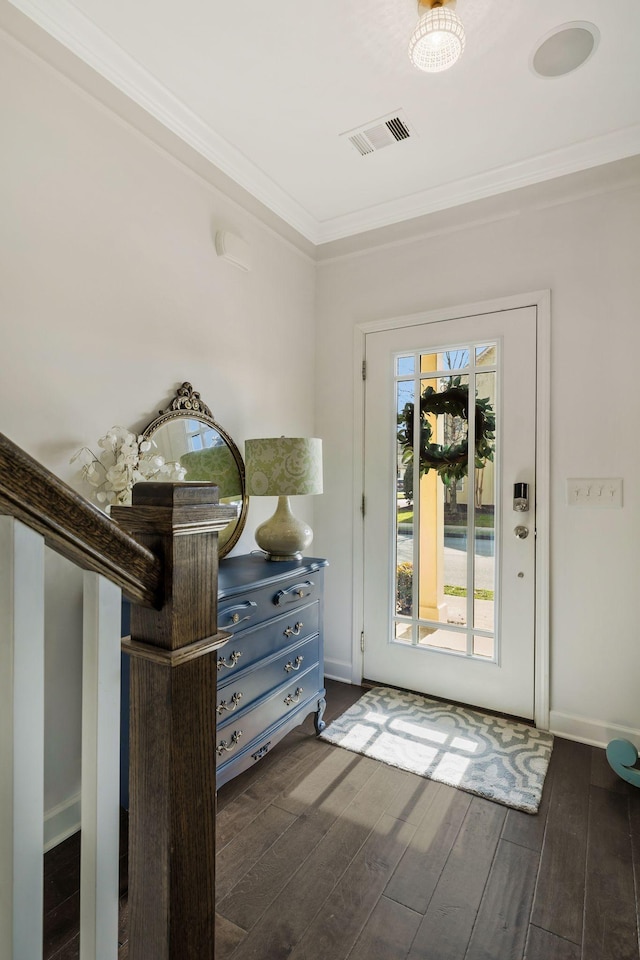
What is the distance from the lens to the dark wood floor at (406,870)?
134 centimetres

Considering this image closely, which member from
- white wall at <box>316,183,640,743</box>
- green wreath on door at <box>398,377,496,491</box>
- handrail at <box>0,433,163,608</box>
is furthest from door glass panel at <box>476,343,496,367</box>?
handrail at <box>0,433,163,608</box>

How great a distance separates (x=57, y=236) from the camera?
→ 1712mm

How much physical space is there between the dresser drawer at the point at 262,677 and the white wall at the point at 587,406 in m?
1.19

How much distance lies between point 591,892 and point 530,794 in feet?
1.43

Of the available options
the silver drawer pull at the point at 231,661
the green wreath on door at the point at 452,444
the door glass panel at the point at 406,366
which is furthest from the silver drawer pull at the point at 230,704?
the door glass panel at the point at 406,366

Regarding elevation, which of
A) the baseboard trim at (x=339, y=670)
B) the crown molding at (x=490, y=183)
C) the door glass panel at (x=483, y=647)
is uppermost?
the crown molding at (x=490, y=183)

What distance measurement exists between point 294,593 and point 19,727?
65.6 inches

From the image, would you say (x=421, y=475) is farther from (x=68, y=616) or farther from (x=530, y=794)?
(x=68, y=616)

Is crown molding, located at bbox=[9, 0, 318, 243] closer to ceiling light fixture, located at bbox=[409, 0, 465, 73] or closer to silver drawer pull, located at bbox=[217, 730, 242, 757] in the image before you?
ceiling light fixture, located at bbox=[409, 0, 465, 73]

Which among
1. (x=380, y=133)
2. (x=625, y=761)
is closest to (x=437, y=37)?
(x=380, y=133)

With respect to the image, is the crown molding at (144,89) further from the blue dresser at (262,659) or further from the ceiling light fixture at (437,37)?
the blue dresser at (262,659)

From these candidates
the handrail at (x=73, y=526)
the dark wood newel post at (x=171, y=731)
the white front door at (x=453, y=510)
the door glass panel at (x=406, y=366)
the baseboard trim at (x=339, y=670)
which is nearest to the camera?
the handrail at (x=73, y=526)

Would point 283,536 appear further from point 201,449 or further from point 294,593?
point 201,449

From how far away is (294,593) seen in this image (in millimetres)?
2166
